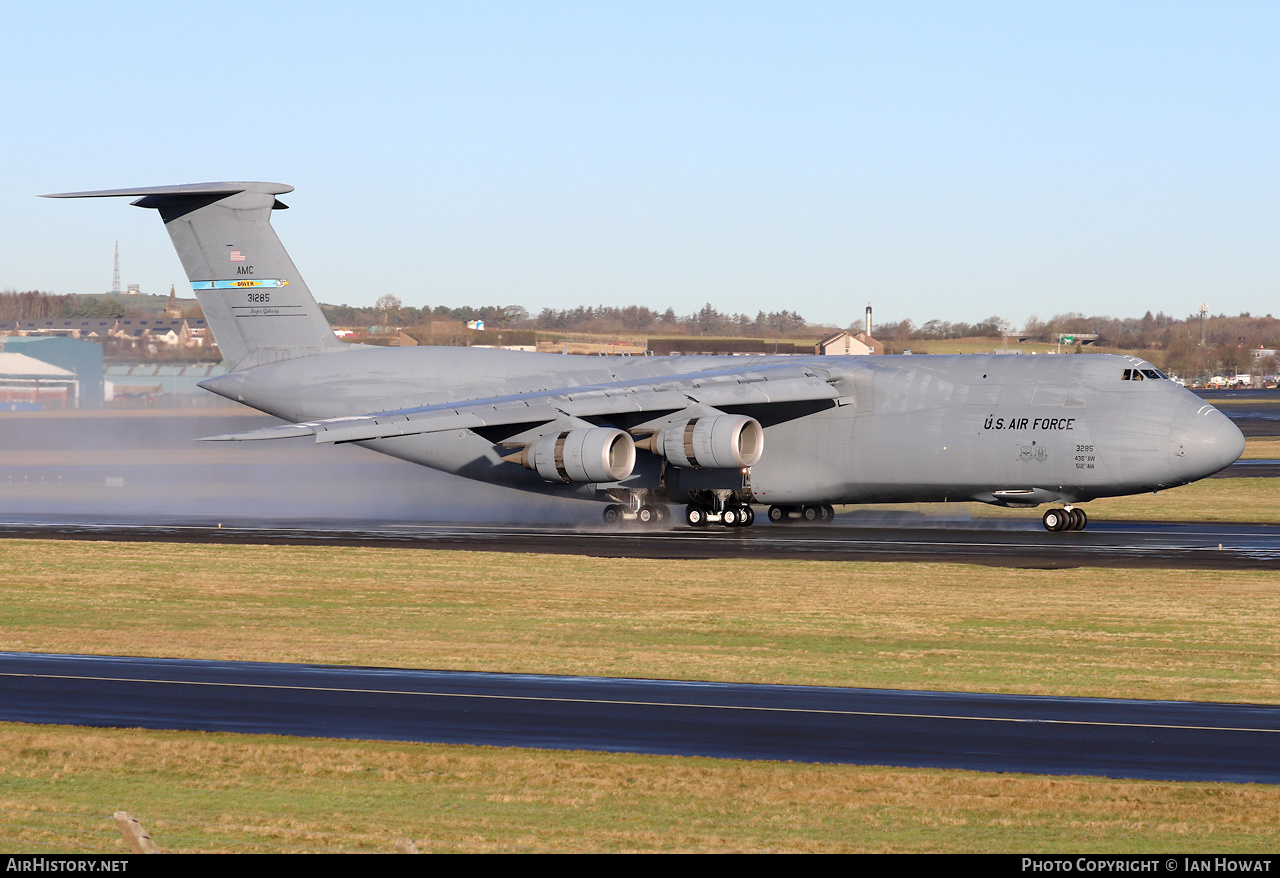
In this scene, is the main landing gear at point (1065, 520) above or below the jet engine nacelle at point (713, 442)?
below

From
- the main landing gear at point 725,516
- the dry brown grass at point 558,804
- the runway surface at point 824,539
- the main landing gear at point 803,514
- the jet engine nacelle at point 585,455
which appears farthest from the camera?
the main landing gear at point 803,514

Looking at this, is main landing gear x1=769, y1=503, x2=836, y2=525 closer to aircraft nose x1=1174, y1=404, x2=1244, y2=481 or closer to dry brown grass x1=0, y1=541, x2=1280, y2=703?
aircraft nose x1=1174, y1=404, x2=1244, y2=481

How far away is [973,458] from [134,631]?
58.3ft

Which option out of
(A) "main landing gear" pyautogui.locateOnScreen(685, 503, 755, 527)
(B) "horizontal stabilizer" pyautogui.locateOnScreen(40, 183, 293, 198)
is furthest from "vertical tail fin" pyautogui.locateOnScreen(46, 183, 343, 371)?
(A) "main landing gear" pyautogui.locateOnScreen(685, 503, 755, 527)

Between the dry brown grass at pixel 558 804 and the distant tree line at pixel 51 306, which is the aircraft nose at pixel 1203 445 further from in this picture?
the distant tree line at pixel 51 306

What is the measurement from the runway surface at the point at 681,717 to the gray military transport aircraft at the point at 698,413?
12103 mm

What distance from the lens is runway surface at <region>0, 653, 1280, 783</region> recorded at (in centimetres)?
1143

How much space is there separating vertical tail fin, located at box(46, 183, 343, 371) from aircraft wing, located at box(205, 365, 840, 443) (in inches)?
208

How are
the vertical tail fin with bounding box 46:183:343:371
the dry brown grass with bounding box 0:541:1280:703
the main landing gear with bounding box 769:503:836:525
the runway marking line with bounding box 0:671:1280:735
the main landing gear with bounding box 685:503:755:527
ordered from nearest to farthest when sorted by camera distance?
the runway marking line with bounding box 0:671:1280:735 → the dry brown grass with bounding box 0:541:1280:703 → the main landing gear with bounding box 685:503:755:527 → the main landing gear with bounding box 769:503:836:525 → the vertical tail fin with bounding box 46:183:343:371

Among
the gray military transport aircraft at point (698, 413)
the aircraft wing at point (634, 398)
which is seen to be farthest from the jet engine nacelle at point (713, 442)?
the aircraft wing at point (634, 398)

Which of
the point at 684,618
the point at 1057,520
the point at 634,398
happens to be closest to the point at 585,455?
the point at 634,398

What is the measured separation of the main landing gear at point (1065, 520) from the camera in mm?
30172

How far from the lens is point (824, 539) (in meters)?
29.1

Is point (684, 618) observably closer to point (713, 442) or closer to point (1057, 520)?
point (713, 442)
